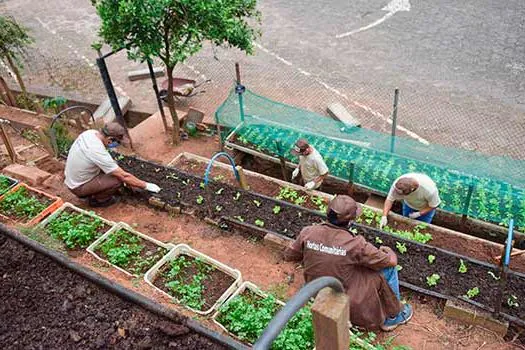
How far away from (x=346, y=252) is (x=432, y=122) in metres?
5.84

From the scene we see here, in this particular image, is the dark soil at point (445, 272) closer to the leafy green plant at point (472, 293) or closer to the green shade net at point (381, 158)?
the leafy green plant at point (472, 293)

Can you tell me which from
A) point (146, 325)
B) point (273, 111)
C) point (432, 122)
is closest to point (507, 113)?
point (432, 122)

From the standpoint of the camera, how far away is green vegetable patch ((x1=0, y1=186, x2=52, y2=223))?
561 cm

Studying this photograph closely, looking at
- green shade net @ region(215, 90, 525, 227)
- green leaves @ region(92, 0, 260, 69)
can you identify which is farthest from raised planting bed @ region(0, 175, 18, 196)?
green shade net @ region(215, 90, 525, 227)

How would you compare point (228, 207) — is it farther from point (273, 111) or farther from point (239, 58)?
point (239, 58)

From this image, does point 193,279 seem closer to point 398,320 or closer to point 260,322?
point 260,322

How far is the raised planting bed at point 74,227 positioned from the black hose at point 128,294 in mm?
1117

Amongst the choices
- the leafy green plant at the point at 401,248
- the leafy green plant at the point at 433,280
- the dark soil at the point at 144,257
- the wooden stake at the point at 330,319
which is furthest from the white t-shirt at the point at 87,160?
the wooden stake at the point at 330,319

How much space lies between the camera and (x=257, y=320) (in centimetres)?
394

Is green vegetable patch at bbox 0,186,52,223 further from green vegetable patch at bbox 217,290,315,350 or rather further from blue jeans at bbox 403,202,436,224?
blue jeans at bbox 403,202,436,224

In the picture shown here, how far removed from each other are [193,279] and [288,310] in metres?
3.09

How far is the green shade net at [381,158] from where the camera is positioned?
20.4 ft

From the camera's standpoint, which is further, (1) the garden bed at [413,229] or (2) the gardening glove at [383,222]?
(2) the gardening glove at [383,222]

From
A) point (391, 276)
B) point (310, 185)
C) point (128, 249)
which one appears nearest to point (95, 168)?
point (128, 249)
